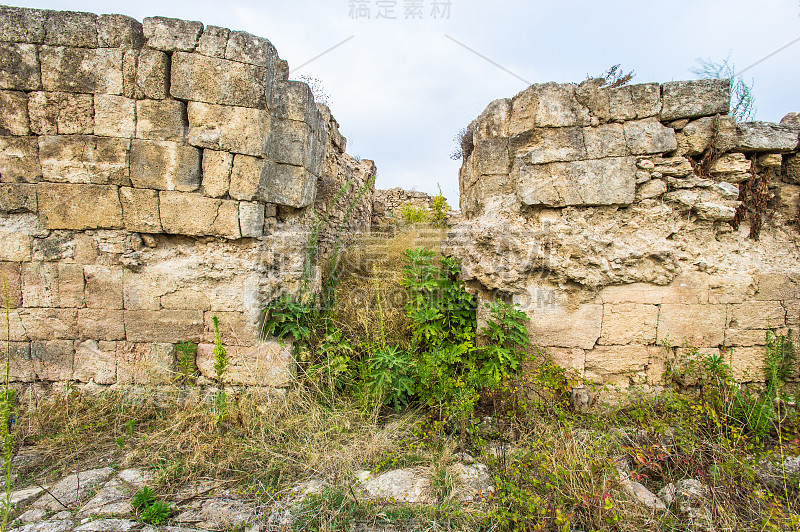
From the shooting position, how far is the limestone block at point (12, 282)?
10.2 ft

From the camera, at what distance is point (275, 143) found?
10.6 ft

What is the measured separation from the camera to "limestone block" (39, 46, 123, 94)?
9.78 ft

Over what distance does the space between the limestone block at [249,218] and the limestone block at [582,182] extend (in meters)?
2.38

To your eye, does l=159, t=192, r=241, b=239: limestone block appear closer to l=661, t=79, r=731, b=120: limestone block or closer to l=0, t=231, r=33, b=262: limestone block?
l=0, t=231, r=33, b=262: limestone block

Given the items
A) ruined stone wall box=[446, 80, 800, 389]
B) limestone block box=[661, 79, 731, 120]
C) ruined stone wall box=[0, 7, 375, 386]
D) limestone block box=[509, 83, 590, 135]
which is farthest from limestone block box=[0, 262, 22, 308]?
limestone block box=[661, 79, 731, 120]

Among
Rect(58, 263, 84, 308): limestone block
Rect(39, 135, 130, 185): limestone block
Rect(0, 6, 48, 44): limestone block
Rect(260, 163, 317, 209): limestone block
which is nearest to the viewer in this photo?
Rect(0, 6, 48, 44): limestone block

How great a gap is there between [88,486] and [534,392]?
129 inches

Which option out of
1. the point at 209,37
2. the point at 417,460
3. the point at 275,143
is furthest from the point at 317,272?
the point at 209,37

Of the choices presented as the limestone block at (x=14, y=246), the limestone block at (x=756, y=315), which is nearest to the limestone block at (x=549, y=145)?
the limestone block at (x=756, y=315)

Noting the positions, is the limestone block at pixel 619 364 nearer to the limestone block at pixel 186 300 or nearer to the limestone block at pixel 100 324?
the limestone block at pixel 186 300

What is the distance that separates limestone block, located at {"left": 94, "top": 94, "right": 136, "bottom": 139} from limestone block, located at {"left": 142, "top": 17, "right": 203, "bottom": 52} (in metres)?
0.52

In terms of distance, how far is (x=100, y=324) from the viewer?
3.20 meters

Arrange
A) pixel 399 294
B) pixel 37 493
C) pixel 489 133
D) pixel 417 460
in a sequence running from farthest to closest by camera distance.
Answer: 1. pixel 399 294
2. pixel 489 133
3. pixel 417 460
4. pixel 37 493

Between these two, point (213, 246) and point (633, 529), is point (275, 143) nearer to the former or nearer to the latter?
point (213, 246)
